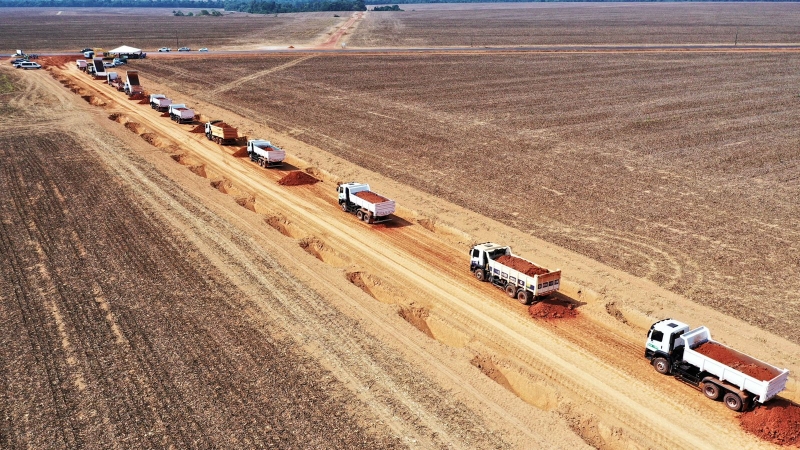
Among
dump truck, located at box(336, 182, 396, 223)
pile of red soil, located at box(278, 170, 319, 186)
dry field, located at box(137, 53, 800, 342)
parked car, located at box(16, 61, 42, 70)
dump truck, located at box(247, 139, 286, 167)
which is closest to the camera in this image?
dry field, located at box(137, 53, 800, 342)

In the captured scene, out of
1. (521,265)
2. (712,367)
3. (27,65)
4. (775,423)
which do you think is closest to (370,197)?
(521,265)

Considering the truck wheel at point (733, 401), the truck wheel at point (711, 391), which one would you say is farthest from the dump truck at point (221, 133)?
the truck wheel at point (733, 401)

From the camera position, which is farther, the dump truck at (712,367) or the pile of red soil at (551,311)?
the pile of red soil at (551,311)

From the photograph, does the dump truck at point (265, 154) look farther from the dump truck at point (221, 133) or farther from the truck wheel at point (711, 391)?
the truck wheel at point (711, 391)

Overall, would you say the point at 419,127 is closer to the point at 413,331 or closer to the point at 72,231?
the point at 72,231

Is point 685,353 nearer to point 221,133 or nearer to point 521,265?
point 521,265

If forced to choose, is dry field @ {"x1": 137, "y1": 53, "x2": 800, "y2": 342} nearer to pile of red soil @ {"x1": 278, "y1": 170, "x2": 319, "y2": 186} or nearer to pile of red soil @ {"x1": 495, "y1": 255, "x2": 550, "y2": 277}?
pile of red soil @ {"x1": 495, "y1": 255, "x2": 550, "y2": 277}

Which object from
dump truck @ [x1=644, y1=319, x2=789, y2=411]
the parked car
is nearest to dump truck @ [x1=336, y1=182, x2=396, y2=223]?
dump truck @ [x1=644, y1=319, x2=789, y2=411]
